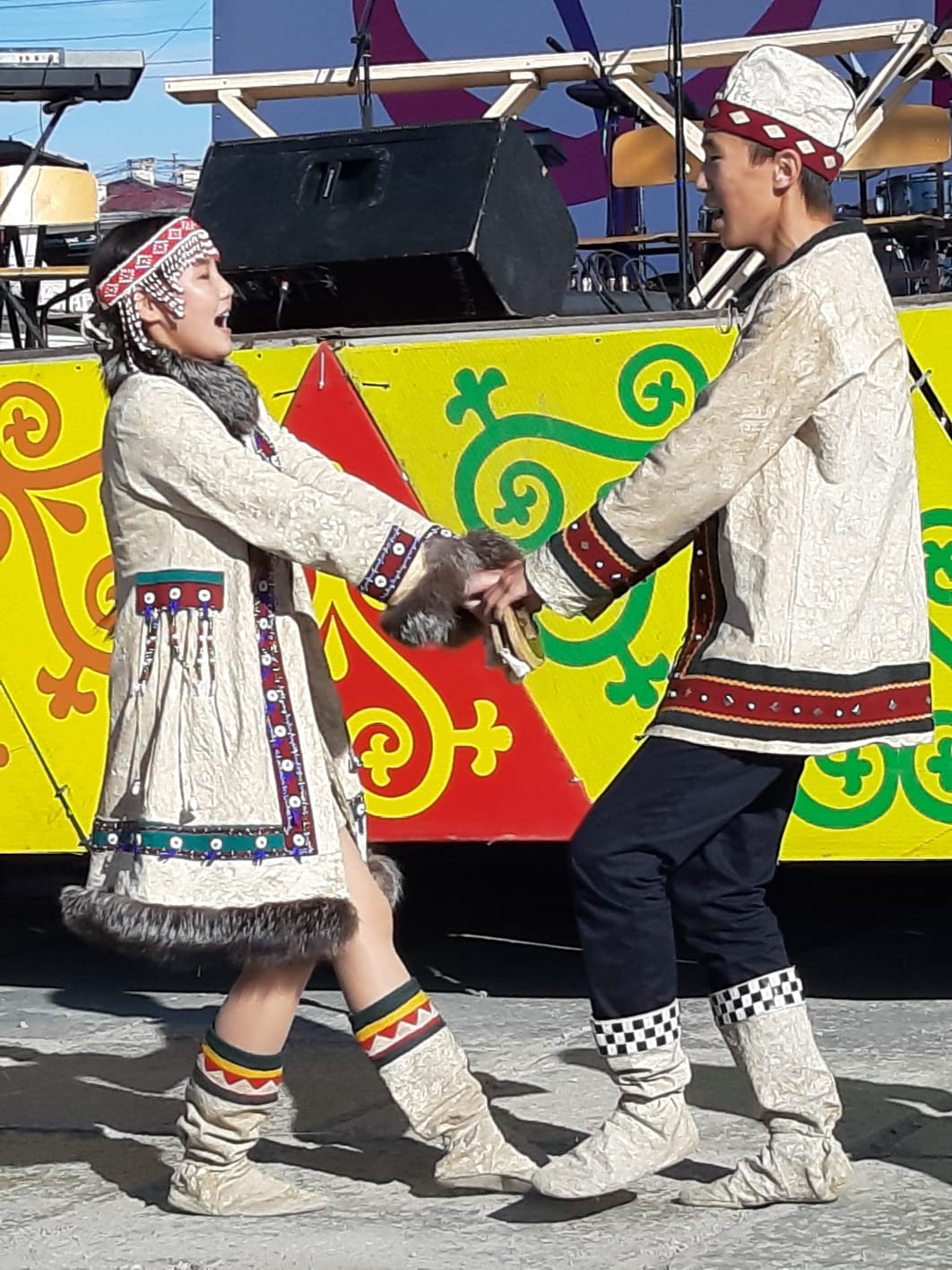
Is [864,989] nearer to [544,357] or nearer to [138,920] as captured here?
[544,357]

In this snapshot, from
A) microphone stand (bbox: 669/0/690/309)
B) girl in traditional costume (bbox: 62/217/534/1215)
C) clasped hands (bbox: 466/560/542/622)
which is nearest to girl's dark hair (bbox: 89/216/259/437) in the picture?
girl in traditional costume (bbox: 62/217/534/1215)

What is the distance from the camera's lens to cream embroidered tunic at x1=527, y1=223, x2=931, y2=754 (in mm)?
3033

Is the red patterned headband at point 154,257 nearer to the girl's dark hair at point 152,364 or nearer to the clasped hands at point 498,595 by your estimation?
the girl's dark hair at point 152,364

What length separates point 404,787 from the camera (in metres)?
4.82

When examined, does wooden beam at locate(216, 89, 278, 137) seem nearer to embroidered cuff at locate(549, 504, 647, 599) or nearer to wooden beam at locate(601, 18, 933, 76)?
wooden beam at locate(601, 18, 933, 76)

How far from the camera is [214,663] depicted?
3.23 m

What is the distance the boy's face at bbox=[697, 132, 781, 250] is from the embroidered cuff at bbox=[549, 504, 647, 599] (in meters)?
0.50

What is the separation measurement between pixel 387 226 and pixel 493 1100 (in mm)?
2334

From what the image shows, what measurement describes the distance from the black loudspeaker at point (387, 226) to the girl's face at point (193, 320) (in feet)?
5.91

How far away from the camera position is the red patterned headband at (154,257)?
3.28 metres

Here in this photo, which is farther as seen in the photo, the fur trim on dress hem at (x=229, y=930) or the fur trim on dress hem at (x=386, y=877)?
the fur trim on dress hem at (x=386, y=877)

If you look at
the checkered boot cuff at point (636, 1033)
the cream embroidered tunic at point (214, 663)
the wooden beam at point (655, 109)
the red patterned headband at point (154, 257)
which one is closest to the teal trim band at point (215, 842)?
the cream embroidered tunic at point (214, 663)

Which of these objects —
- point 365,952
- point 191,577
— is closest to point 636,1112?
point 365,952

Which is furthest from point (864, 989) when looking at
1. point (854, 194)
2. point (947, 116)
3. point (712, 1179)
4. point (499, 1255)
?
point (854, 194)
